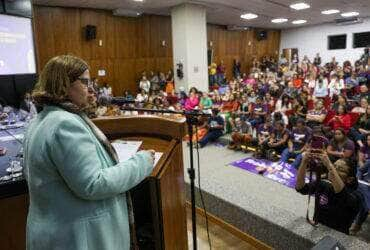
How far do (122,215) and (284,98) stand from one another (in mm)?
5653

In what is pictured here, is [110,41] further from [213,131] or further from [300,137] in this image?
[300,137]

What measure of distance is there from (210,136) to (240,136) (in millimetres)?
709

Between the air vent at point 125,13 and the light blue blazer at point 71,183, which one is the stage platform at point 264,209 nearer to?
the light blue blazer at point 71,183

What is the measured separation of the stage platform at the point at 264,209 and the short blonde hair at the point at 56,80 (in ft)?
6.59

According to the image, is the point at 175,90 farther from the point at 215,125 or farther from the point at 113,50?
the point at 215,125

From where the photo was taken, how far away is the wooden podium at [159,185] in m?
1.26

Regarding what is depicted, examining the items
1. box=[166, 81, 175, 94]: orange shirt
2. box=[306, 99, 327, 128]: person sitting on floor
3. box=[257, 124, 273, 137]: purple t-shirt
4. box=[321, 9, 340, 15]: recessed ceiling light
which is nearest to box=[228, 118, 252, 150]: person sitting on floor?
box=[257, 124, 273, 137]: purple t-shirt

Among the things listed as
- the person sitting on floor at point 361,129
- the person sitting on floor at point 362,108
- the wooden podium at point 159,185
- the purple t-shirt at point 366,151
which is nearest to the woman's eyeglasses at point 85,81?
the wooden podium at point 159,185

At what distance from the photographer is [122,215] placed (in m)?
1.09

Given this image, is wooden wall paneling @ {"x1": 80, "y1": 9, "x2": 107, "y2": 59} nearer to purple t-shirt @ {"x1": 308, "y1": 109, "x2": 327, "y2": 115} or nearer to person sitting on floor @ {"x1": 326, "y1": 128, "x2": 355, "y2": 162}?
purple t-shirt @ {"x1": 308, "y1": 109, "x2": 327, "y2": 115}

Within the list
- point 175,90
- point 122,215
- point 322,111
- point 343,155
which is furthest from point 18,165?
point 175,90

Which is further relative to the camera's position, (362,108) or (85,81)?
(362,108)

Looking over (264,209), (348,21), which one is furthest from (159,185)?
(348,21)

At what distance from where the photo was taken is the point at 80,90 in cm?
102
